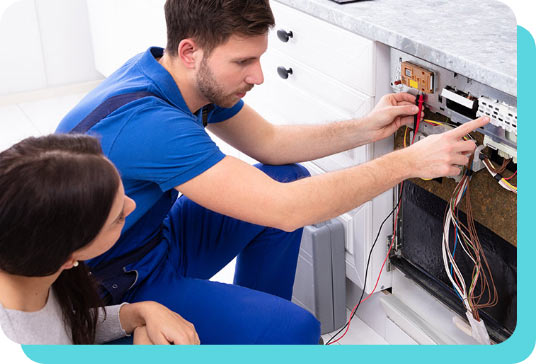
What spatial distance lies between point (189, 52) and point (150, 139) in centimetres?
26

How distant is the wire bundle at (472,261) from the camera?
1748mm

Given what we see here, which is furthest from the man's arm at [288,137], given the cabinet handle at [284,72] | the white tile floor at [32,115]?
the white tile floor at [32,115]

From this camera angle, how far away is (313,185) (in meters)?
1.59

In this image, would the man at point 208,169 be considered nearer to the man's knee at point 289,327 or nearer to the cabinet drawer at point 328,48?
the man's knee at point 289,327

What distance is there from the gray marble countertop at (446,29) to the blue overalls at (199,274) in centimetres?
43

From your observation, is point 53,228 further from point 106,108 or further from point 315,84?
point 315,84

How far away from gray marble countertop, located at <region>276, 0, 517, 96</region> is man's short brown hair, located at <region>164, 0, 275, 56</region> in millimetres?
265

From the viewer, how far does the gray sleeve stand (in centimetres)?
154

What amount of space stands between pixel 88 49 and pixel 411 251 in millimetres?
2651

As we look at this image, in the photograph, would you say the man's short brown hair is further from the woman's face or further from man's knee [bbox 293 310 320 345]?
man's knee [bbox 293 310 320 345]

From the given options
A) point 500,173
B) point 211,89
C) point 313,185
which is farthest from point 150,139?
point 500,173

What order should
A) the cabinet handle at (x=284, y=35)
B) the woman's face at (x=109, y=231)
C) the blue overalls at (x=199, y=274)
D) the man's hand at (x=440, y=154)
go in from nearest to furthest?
the woman's face at (x=109, y=231) → the man's hand at (x=440, y=154) → the blue overalls at (x=199, y=274) → the cabinet handle at (x=284, y=35)

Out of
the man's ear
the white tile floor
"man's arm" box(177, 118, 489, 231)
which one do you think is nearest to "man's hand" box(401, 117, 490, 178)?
"man's arm" box(177, 118, 489, 231)

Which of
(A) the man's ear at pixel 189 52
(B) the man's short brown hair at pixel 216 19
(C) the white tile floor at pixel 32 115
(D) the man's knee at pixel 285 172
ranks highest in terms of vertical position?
(B) the man's short brown hair at pixel 216 19
